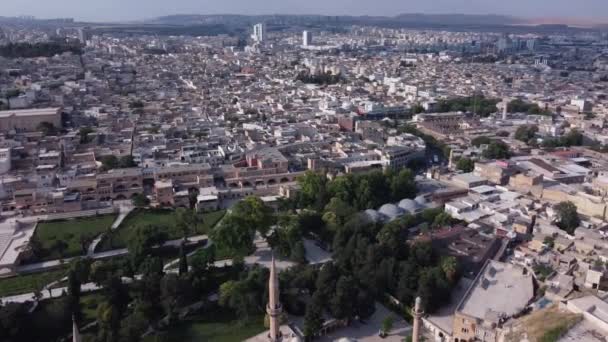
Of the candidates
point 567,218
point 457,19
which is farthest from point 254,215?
point 457,19

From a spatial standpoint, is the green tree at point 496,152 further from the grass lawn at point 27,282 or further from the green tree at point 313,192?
the grass lawn at point 27,282

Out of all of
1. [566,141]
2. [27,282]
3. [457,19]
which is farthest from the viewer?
[457,19]

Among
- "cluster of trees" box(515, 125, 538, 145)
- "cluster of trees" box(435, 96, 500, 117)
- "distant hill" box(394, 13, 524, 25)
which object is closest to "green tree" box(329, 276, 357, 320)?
"cluster of trees" box(515, 125, 538, 145)

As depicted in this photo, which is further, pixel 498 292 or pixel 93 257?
pixel 93 257

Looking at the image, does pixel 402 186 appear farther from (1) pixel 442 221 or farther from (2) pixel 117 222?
(2) pixel 117 222

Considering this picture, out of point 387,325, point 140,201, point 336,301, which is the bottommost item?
point 387,325

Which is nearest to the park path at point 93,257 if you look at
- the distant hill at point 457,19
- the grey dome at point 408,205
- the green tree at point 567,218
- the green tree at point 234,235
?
the green tree at point 234,235

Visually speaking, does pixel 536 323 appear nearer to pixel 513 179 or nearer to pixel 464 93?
pixel 513 179

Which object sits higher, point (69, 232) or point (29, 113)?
point (29, 113)
